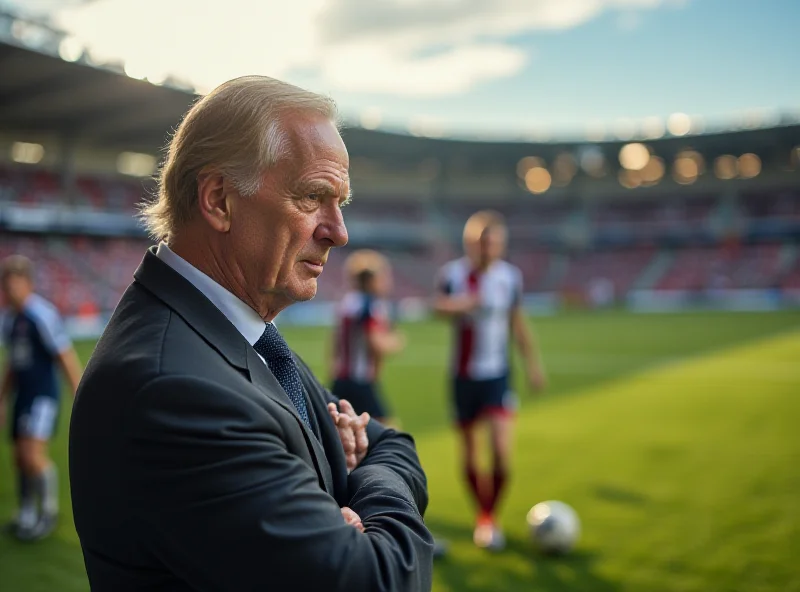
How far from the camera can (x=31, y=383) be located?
18.8ft

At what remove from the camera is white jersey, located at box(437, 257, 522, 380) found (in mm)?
5816

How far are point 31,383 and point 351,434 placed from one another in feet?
16.4

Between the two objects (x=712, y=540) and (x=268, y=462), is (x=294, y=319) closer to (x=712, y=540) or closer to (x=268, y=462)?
(x=712, y=540)

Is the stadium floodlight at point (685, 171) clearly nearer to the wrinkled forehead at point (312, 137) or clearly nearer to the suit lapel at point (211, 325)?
the wrinkled forehead at point (312, 137)

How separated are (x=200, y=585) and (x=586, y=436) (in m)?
8.18

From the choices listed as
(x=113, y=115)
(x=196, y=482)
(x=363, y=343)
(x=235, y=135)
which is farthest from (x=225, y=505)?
(x=113, y=115)

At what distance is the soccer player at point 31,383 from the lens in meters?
5.59

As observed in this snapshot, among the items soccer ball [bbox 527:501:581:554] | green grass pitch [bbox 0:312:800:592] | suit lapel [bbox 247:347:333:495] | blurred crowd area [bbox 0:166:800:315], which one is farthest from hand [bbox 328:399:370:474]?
blurred crowd area [bbox 0:166:800:315]

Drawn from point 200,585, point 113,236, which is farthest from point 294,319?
point 200,585

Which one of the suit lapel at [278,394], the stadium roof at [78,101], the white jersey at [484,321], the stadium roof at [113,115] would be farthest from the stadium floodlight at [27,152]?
the suit lapel at [278,394]

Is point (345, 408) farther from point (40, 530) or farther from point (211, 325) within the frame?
point (40, 530)

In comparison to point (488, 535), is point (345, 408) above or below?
above

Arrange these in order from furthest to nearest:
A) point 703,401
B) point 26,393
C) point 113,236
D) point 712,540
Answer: point 113,236 → point 703,401 → point 26,393 → point 712,540

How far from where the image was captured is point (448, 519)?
5.89m
